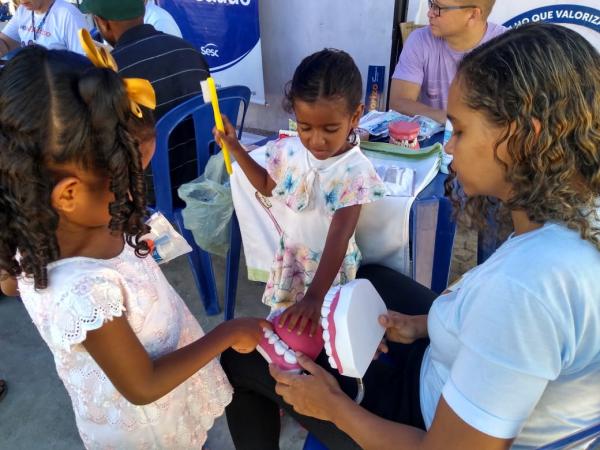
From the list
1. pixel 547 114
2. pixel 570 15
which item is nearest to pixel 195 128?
pixel 547 114

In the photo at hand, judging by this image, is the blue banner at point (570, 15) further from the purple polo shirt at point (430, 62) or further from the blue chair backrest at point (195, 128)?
the blue chair backrest at point (195, 128)

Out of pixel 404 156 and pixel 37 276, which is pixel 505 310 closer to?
pixel 37 276

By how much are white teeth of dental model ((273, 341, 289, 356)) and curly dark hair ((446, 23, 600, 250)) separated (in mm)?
655

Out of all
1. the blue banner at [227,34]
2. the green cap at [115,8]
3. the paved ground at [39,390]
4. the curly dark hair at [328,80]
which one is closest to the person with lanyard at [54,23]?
the blue banner at [227,34]

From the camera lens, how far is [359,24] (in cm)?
352

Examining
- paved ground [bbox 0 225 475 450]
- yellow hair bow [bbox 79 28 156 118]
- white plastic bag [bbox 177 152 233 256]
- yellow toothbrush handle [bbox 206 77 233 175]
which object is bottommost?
paved ground [bbox 0 225 475 450]

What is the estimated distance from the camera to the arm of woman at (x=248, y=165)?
5.67 ft

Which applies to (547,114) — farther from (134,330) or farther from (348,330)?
(134,330)

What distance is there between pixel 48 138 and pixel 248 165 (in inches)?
37.5

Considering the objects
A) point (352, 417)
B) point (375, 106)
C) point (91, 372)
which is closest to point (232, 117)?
point (375, 106)

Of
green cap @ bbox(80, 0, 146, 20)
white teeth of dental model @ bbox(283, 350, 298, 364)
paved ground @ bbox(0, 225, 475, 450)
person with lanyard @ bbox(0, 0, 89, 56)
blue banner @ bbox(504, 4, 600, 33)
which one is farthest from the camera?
person with lanyard @ bbox(0, 0, 89, 56)

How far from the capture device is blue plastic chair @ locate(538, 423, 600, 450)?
78 centimetres

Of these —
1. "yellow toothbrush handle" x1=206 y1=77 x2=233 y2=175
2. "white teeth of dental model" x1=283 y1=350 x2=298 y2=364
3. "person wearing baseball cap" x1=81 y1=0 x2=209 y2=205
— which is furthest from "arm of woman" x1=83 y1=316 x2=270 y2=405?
"person wearing baseball cap" x1=81 y1=0 x2=209 y2=205

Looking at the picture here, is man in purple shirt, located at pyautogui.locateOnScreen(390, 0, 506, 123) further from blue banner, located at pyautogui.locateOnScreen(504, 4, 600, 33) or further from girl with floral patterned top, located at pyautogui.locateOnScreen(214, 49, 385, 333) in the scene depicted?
girl with floral patterned top, located at pyautogui.locateOnScreen(214, 49, 385, 333)
